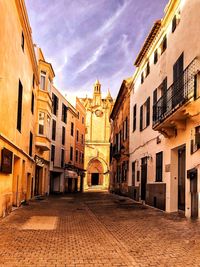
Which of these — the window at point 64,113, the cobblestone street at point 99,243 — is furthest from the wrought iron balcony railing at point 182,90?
the window at point 64,113

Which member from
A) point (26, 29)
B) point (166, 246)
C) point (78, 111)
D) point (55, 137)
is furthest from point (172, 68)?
point (78, 111)

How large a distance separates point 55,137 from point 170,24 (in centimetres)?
2428

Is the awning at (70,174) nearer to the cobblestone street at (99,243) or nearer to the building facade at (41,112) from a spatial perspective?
the building facade at (41,112)

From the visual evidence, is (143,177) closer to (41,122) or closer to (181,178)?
(181,178)

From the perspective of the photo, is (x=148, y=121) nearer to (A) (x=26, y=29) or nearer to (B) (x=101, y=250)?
(A) (x=26, y=29)

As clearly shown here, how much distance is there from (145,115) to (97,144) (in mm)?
45371

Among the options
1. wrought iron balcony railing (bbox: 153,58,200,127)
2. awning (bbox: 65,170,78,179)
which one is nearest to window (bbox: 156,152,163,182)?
wrought iron balcony railing (bbox: 153,58,200,127)

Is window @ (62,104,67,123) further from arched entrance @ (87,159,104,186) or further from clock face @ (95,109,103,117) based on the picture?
clock face @ (95,109,103,117)

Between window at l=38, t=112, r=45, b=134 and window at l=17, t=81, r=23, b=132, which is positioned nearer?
window at l=17, t=81, r=23, b=132

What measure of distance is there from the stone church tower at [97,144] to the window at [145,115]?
42584 mm

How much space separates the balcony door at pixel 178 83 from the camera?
14.3m

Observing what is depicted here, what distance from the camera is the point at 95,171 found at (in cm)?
6738

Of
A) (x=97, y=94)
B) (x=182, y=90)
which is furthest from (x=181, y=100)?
(x=97, y=94)

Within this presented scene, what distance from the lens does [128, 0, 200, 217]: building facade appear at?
1315 centimetres
